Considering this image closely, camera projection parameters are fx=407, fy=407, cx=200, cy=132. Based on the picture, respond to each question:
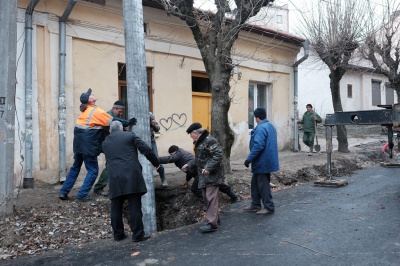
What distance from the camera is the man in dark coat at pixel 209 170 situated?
5.85m

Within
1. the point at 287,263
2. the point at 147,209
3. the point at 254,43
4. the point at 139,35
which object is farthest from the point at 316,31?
the point at 287,263

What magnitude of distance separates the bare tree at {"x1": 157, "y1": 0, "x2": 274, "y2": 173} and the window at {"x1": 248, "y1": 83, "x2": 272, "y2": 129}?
5315mm

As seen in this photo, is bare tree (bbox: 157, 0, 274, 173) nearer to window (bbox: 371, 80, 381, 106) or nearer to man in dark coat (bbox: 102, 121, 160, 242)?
man in dark coat (bbox: 102, 121, 160, 242)

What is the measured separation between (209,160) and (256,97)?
8.62m

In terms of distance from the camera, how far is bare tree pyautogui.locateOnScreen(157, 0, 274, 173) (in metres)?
8.52

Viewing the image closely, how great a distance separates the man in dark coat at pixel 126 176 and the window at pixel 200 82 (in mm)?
6466

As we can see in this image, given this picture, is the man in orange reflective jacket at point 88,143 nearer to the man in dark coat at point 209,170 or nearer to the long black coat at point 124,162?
the long black coat at point 124,162

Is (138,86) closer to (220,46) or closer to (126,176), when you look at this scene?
(126,176)

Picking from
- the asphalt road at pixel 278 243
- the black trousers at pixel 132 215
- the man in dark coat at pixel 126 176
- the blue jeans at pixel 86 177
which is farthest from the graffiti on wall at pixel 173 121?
the black trousers at pixel 132 215

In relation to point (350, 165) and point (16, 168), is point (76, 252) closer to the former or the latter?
point (16, 168)

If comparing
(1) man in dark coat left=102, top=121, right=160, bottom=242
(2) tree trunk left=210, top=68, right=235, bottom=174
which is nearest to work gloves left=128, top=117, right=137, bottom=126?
(1) man in dark coat left=102, top=121, right=160, bottom=242

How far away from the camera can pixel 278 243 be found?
5.11 m

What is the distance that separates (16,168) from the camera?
315 inches

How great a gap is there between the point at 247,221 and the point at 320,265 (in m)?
2.05
